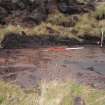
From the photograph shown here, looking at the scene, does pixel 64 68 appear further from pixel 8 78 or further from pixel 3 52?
pixel 3 52

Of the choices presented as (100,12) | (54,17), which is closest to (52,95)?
(54,17)

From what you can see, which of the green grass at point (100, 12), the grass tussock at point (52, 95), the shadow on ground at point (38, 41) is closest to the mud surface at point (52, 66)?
the shadow on ground at point (38, 41)

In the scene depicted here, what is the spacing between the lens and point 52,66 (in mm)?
10281

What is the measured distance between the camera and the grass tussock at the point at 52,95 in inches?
234

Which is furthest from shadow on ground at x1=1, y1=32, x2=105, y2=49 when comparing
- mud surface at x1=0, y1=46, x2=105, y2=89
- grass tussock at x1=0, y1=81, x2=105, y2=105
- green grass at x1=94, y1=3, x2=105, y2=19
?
grass tussock at x1=0, y1=81, x2=105, y2=105

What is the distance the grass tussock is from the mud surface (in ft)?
3.85

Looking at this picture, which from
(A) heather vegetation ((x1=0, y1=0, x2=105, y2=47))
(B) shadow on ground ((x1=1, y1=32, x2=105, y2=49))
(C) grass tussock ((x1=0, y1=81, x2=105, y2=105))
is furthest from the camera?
(A) heather vegetation ((x1=0, y1=0, x2=105, y2=47))

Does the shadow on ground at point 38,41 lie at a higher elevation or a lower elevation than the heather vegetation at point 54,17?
lower

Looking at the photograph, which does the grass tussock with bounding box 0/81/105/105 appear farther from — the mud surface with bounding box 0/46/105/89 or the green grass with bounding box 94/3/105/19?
the green grass with bounding box 94/3/105/19

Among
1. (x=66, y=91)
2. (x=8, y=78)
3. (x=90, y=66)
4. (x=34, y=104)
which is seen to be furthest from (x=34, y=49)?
(x=34, y=104)

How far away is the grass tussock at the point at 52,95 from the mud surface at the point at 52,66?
1.17 meters

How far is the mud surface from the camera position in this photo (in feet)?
29.4

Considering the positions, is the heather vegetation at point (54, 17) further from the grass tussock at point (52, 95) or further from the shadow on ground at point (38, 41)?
the grass tussock at point (52, 95)

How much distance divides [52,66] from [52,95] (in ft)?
13.6
